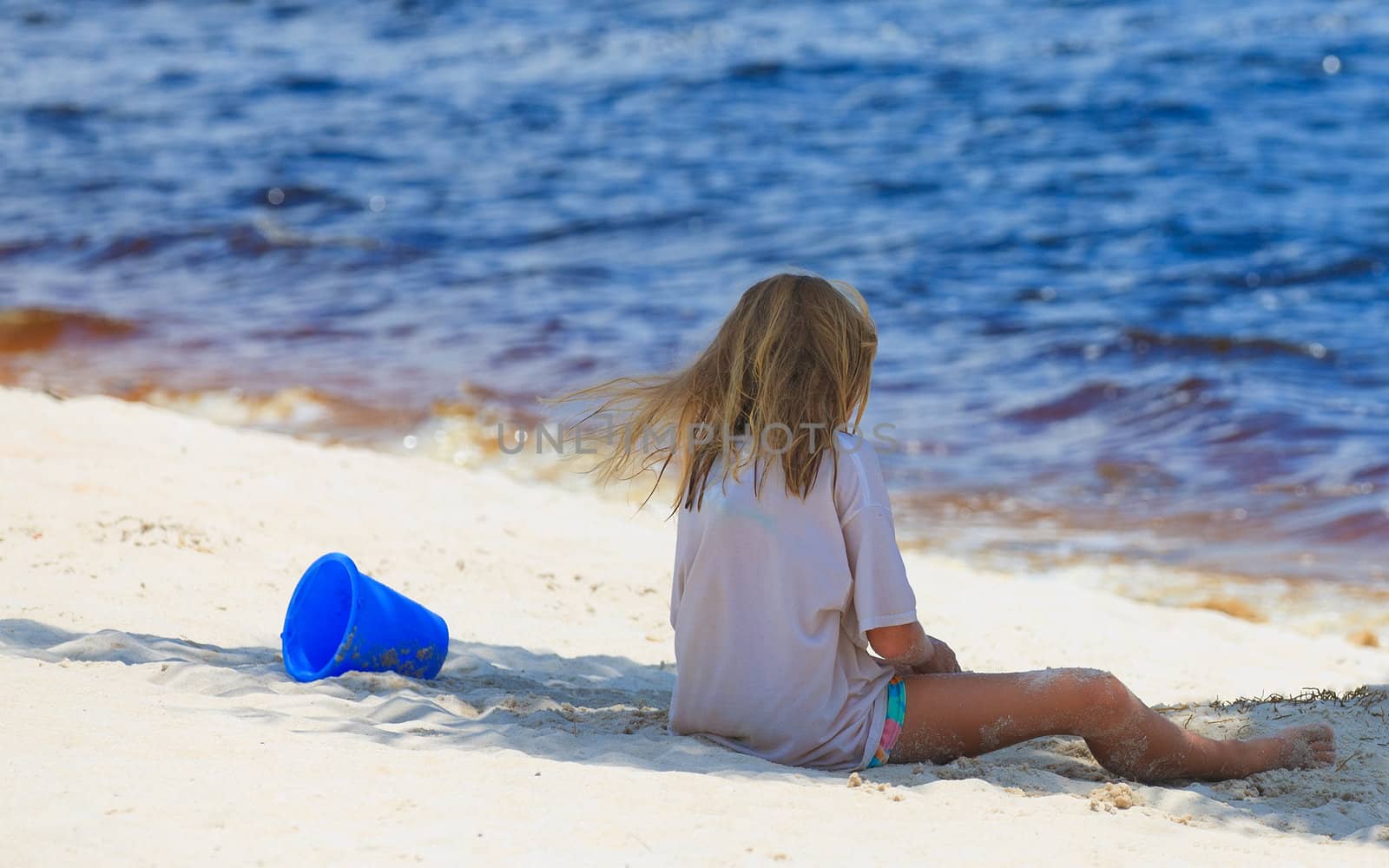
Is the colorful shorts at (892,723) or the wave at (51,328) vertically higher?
the wave at (51,328)

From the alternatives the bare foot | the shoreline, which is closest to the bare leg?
the bare foot

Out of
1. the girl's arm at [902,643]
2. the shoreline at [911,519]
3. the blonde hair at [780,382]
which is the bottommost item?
the shoreline at [911,519]

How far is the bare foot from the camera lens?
330 cm

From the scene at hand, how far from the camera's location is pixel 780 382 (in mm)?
3113

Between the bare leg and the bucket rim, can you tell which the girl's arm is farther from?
the bucket rim

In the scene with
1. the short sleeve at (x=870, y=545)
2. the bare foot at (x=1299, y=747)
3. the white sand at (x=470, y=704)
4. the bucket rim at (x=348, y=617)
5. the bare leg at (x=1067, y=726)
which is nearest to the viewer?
the white sand at (x=470, y=704)

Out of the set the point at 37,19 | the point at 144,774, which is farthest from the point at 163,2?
the point at 144,774

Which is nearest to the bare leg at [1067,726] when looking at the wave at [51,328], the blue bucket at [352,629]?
the blue bucket at [352,629]

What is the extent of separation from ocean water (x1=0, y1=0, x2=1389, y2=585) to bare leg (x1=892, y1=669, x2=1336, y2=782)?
3405 mm

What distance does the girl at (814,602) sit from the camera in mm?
3076

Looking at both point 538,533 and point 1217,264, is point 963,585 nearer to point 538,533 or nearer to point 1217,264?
point 538,533

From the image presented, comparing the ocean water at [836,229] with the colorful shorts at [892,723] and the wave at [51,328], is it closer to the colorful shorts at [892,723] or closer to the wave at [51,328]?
the wave at [51,328]

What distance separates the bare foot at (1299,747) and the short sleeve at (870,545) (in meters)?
0.99

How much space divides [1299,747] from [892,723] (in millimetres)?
1007
